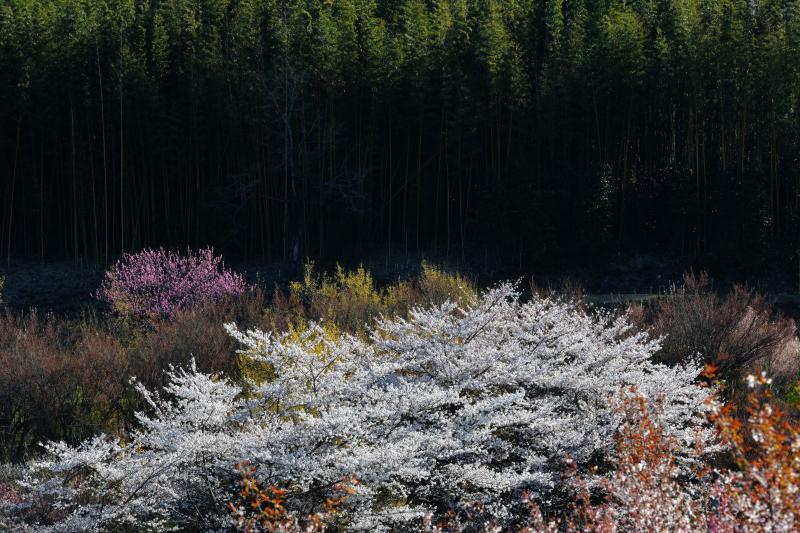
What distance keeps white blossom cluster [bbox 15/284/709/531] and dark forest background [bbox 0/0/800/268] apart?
18.8 metres

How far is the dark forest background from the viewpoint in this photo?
2611 centimetres

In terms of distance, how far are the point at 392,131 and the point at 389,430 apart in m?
23.7

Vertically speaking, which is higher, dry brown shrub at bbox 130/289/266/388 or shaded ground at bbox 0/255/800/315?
dry brown shrub at bbox 130/289/266/388

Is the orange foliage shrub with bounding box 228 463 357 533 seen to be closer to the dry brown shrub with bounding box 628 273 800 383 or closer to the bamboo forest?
the dry brown shrub with bounding box 628 273 800 383

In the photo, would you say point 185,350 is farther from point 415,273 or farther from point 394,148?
point 394,148

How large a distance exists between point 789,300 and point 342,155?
14357 millimetres

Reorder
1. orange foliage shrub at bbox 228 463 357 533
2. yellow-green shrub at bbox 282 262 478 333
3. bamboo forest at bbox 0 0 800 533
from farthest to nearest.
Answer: bamboo forest at bbox 0 0 800 533 < yellow-green shrub at bbox 282 262 478 333 < orange foliage shrub at bbox 228 463 357 533

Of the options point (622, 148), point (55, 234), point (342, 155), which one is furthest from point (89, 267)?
point (622, 148)

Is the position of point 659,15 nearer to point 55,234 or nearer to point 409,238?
point 409,238

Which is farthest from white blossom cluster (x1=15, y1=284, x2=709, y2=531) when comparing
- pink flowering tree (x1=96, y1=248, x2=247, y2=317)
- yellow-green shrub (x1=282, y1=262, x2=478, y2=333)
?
pink flowering tree (x1=96, y1=248, x2=247, y2=317)

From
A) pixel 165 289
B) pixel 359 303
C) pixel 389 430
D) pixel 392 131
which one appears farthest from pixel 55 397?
pixel 392 131

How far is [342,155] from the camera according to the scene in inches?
1176

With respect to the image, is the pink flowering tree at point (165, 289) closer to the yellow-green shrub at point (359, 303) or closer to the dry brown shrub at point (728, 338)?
the yellow-green shrub at point (359, 303)

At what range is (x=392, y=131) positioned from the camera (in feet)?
95.1
